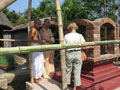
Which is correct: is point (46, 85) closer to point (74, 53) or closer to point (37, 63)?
point (37, 63)

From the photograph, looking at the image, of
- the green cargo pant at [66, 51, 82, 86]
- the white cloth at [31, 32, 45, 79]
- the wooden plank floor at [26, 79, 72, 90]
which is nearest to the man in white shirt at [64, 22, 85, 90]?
the green cargo pant at [66, 51, 82, 86]

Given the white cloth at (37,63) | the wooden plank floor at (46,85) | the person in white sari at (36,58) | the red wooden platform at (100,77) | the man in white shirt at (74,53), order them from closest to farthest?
the man in white shirt at (74,53)
the red wooden platform at (100,77)
the wooden plank floor at (46,85)
the person in white sari at (36,58)
the white cloth at (37,63)

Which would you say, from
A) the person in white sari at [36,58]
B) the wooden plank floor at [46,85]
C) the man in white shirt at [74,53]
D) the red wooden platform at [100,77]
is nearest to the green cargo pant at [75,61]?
the man in white shirt at [74,53]

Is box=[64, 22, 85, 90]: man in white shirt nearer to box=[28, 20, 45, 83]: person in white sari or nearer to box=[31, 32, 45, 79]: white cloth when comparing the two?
box=[28, 20, 45, 83]: person in white sari

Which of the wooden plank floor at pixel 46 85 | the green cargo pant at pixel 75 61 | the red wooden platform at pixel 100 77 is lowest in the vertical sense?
the wooden plank floor at pixel 46 85

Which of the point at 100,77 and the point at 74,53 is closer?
Result: the point at 74,53

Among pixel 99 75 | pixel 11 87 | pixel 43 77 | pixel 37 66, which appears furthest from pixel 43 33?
pixel 11 87

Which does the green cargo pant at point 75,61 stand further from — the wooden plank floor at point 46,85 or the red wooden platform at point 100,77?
the wooden plank floor at point 46,85

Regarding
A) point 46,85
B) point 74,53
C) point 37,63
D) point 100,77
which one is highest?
point 74,53

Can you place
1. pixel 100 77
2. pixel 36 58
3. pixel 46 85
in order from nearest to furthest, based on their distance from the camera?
pixel 100 77 → pixel 46 85 → pixel 36 58

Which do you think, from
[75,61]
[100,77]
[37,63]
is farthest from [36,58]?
[100,77]

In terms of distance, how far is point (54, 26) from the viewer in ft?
22.0

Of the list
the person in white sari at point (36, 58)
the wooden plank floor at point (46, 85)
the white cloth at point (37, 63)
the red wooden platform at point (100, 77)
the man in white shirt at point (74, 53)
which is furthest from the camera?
the white cloth at point (37, 63)

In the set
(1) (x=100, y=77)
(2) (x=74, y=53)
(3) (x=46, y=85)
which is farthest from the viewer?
(3) (x=46, y=85)
